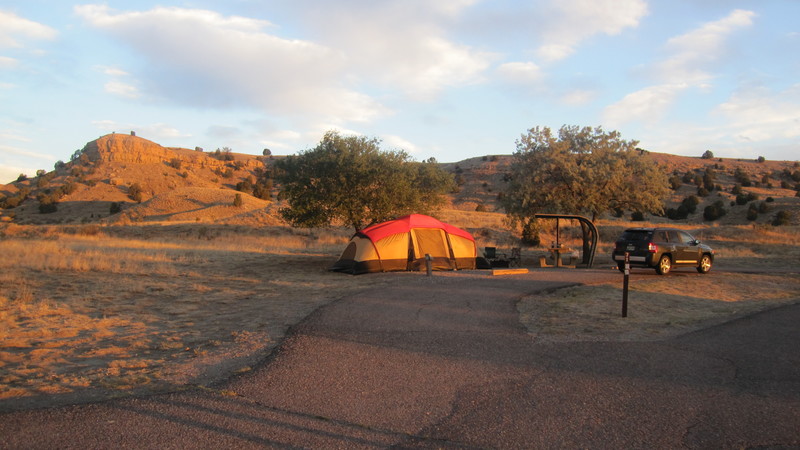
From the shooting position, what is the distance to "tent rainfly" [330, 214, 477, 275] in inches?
746

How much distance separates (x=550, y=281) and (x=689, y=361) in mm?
9129

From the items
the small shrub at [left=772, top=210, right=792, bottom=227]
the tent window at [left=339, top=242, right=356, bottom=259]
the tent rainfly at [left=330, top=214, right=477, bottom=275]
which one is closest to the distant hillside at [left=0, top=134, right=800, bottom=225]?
the small shrub at [left=772, top=210, right=792, bottom=227]

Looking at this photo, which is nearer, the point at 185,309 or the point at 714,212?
the point at 185,309

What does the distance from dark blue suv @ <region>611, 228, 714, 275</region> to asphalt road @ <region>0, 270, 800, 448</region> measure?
1039 centimetres

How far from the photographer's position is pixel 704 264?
20078 millimetres

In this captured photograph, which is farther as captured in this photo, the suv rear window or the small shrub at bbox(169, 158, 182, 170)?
the small shrub at bbox(169, 158, 182, 170)

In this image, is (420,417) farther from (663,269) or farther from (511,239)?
(511,239)

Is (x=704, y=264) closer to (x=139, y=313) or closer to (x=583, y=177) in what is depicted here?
(x=583, y=177)

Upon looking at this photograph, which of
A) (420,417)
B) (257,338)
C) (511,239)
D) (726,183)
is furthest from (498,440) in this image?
(726,183)

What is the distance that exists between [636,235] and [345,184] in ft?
38.4

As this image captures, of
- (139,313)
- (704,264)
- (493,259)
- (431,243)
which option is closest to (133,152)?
(493,259)

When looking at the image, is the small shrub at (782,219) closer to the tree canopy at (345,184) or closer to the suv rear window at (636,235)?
the suv rear window at (636,235)

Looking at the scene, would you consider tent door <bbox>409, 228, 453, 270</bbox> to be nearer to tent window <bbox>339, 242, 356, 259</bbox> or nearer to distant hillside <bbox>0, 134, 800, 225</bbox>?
tent window <bbox>339, 242, 356, 259</bbox>

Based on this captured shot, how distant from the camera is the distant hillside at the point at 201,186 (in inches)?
2039
